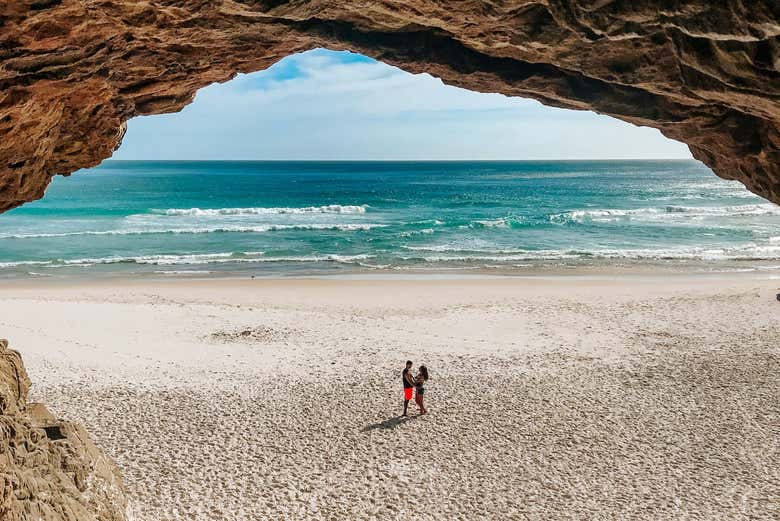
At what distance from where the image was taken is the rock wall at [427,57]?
18.3ft

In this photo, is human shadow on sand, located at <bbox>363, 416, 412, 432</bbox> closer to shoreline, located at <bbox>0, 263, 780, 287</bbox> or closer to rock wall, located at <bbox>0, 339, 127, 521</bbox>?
rock wall, located at <bbox>0, 339, 127, 521</bbox>

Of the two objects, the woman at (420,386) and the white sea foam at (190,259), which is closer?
the woman at (420,386)

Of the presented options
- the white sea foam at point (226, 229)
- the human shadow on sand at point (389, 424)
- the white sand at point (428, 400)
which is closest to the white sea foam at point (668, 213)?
the white sea foam at point (226, 229)

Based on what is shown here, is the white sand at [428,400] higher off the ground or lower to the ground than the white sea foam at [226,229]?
lower

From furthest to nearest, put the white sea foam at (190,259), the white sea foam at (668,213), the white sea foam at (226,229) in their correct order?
the white sea foam at (668,213), the white sea foam at (226,229), the white sea foam at (190,259)

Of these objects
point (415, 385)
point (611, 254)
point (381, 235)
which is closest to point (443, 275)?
point (611, 254)

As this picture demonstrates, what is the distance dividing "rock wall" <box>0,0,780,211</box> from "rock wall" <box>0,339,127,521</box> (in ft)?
11.7

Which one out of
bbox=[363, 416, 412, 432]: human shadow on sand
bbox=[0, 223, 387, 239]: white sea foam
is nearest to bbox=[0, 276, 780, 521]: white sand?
bbox=[363, 416, 412, 432]: human shadow on sand

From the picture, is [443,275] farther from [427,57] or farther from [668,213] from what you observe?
[668,213]

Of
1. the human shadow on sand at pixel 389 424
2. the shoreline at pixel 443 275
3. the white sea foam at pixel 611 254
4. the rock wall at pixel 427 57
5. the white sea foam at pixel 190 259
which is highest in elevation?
the rock wall at pixel 427 57

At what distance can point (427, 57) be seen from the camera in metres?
7.88

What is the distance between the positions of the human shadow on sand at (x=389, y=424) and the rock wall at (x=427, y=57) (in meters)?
6.97

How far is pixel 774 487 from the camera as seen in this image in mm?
9781

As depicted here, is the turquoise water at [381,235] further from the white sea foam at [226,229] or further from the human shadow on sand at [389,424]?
the human shadow on sand at [389,424]
